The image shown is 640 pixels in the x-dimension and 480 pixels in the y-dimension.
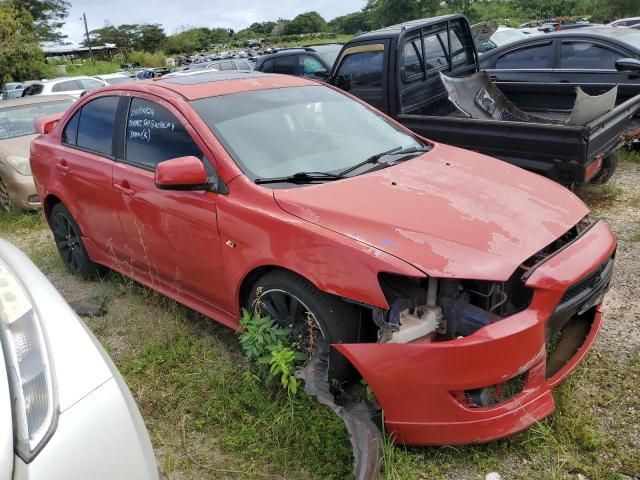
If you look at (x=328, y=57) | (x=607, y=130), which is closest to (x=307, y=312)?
(x=607, y=130)

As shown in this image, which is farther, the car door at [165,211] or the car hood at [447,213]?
the car door at [165,211]

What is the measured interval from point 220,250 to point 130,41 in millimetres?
80038

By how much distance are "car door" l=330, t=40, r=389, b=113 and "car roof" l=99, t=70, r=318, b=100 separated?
2217mm

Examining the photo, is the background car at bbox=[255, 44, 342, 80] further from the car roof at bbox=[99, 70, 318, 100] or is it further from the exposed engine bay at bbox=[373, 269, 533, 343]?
the exposed engine bay at bbox=[373, 269, 533, 343]

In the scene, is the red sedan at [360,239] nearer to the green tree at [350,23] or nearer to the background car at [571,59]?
the background car at [571,59]

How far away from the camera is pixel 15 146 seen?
7125 millimetres

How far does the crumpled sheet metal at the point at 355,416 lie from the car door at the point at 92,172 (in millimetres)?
1972

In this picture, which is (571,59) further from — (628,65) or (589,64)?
(628,65)

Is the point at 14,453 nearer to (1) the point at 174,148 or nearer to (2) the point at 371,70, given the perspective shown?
(1) the point at 174,148

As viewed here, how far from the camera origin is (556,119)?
594 cm

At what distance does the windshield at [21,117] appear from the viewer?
7711mm

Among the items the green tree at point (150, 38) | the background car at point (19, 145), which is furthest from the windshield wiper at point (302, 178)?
the green tree at point (150, 38)

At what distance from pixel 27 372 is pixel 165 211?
1923 mm

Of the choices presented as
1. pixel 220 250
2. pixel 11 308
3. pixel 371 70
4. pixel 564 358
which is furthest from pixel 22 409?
pixel 371 70
